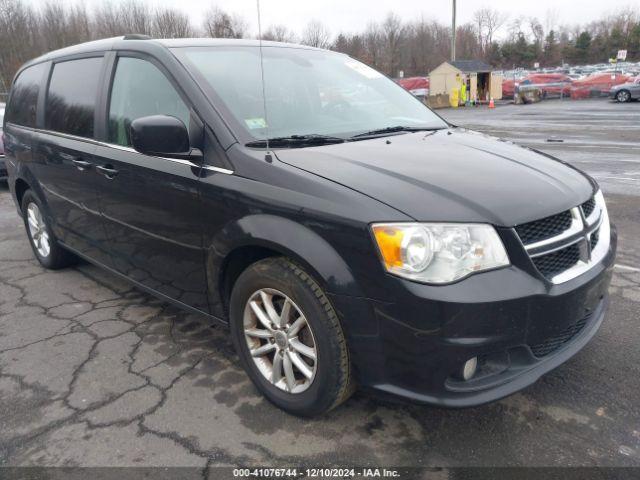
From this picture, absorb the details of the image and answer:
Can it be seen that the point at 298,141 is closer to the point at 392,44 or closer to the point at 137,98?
the point at 137,98

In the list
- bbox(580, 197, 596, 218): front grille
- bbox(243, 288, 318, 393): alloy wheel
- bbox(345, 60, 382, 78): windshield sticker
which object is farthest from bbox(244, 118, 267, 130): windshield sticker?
bbox(580, 197, 596, 218): front grille

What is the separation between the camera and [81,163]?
3.60m

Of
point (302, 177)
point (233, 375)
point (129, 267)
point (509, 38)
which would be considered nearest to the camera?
point (302, 177)

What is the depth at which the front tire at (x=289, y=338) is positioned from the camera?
7.34 ft

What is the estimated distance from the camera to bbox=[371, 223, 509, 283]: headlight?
2.01 m

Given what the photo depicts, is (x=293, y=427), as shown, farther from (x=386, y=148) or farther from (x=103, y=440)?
(x=386, y=148)

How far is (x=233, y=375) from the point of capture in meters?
2.99

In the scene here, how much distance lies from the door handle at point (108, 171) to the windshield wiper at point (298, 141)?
1143mm

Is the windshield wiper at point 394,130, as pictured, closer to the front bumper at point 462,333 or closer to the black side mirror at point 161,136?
the black side mirror at point 161,136

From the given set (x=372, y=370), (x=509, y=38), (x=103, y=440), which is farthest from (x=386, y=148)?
(x=509, y=38)

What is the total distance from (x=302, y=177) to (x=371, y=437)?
1.23 metres

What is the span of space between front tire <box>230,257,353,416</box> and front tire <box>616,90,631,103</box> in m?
31.5

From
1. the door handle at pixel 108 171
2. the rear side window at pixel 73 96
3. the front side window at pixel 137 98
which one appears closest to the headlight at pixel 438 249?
the front side window at pixel 137 98

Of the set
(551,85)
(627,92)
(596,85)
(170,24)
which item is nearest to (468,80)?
(551,85)
